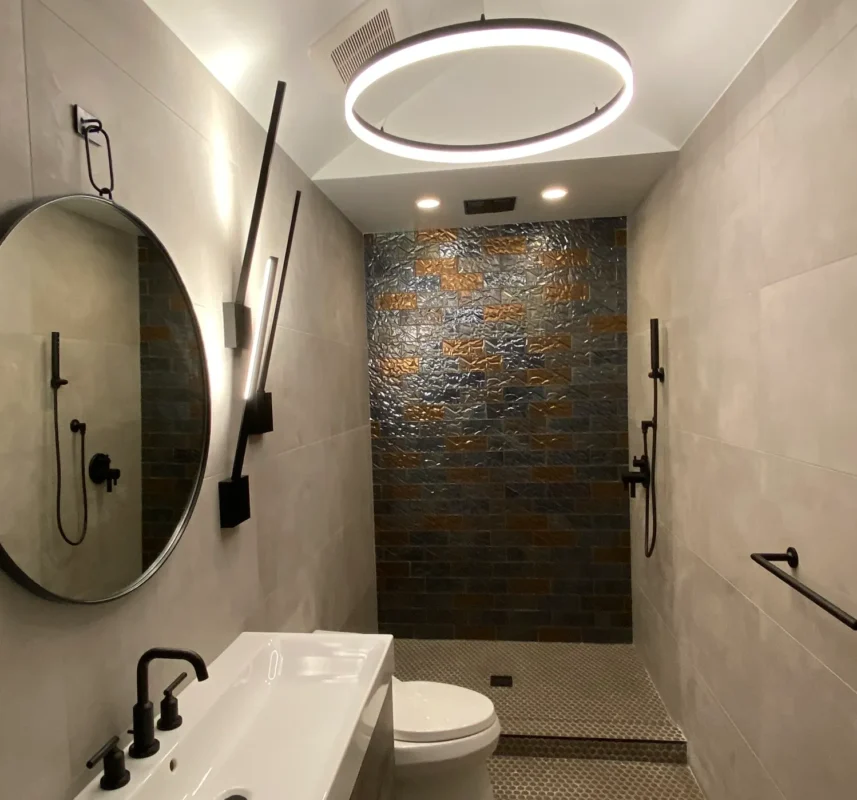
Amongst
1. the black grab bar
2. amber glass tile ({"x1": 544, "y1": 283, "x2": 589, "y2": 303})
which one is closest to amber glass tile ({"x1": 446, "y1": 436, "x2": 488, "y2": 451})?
amber glass tile ({"x1": 544, "y1": 283, "x2": 589, "y2": 303})

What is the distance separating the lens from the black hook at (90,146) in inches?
43.6

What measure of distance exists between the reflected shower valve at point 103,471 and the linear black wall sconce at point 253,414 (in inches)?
16.2

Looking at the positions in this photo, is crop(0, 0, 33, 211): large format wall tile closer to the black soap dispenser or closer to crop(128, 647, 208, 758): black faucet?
crop(128, 647, 208, 758): black faucet

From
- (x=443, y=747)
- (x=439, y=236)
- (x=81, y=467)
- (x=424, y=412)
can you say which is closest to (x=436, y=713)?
(x=443, y=747)

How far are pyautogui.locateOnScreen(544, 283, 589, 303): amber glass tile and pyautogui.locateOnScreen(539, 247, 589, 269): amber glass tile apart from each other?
0.10 metres

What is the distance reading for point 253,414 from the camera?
170cm

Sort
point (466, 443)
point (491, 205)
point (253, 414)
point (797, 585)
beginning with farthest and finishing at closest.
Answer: point (466, 443), point (491, 205), point (253, 414), point (797, 585)

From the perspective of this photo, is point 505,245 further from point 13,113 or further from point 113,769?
point 113,769

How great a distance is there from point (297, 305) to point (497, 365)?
132cm

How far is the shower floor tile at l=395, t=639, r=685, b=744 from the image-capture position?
2455 mm

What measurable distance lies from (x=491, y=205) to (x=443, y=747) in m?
2.20

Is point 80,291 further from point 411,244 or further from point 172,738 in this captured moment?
point 411,244

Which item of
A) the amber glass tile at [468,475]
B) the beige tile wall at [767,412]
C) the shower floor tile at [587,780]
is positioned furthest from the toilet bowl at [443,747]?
the amber glass tile at [468,475]

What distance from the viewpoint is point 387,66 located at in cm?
127
